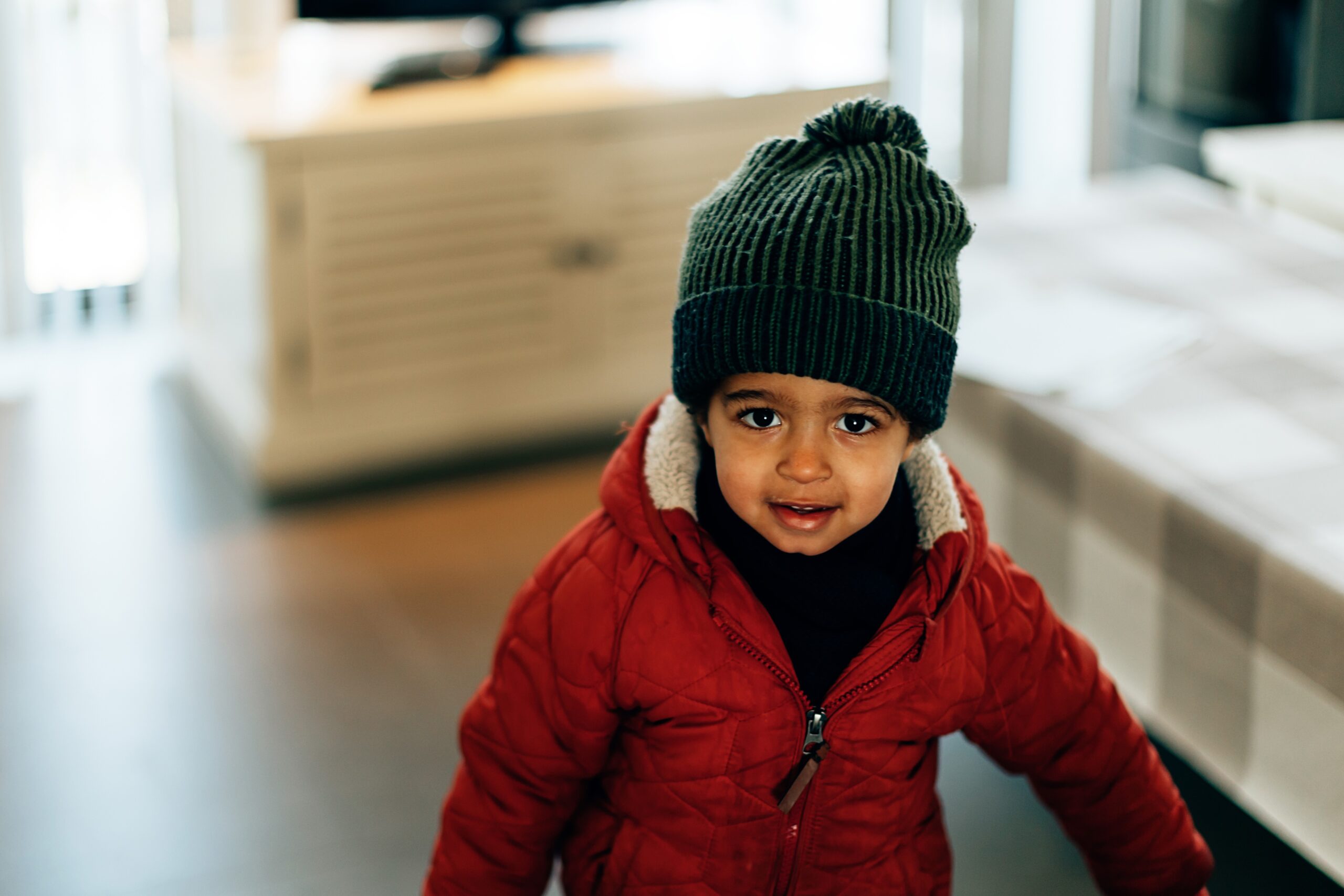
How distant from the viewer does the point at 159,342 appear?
3.00 metres

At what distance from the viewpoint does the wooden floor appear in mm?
1558

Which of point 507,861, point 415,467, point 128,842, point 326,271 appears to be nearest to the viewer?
point 507,861

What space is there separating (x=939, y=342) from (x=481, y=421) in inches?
65.5

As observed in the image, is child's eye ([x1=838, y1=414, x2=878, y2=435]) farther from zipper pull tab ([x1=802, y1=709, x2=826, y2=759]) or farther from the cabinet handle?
the cabinet handle

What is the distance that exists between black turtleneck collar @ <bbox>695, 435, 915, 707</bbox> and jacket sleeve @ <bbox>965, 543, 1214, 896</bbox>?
0.09 metres

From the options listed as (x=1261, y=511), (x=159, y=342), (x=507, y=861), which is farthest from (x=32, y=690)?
(x=1261, y=511)

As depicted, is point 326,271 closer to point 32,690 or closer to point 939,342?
point 32,690

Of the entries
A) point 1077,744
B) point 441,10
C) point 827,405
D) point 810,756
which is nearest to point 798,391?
point 827,405

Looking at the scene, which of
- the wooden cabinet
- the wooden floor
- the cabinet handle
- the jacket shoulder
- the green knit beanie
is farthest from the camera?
the cabinet handle

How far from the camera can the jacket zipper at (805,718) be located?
98cm

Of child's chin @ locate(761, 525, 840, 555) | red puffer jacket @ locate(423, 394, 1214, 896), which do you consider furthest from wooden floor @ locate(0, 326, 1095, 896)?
child's chin @ locate(761, 525, 840, 555)

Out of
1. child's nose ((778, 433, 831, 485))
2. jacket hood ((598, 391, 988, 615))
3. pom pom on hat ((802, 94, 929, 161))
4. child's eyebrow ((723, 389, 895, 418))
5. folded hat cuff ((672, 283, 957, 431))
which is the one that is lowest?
jacket hood ((598, 391, 988, 615))

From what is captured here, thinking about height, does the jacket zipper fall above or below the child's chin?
below

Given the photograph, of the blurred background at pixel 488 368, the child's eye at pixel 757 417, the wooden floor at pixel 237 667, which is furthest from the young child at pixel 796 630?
the wooden floor at pixel 237 667
